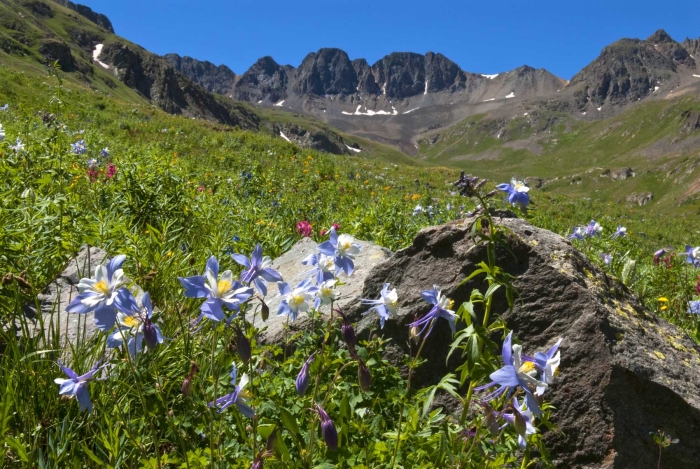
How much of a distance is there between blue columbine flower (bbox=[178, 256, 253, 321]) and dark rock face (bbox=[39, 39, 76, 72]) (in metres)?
101

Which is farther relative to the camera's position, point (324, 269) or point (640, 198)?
point (640, 198)

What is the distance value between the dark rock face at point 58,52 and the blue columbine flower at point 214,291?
330 feet

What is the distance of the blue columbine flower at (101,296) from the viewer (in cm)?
151

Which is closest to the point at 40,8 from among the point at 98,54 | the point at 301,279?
the point at 98,54

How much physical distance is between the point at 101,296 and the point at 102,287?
0.09ft

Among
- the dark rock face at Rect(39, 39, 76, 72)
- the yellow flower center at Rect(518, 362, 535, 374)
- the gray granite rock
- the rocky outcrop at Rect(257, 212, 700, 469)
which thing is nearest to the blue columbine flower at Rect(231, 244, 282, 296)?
Answer: the rocky outcrop at Rect(257, 212, 700, 469)

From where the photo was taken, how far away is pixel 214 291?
1.57 meters

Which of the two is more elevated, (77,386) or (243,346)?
(243,346)

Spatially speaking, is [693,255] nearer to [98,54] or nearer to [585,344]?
[585,344]

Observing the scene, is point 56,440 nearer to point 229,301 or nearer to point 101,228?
point 229,301

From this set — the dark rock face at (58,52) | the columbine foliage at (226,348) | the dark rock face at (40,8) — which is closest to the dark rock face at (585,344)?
Answer: the columbine foliage at (226,348)

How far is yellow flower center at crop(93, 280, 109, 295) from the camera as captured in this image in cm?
154

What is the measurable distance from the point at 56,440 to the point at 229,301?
4.88 ft

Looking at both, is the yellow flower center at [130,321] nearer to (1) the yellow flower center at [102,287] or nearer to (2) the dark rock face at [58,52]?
(1) the yellow flower center at [102,287]
